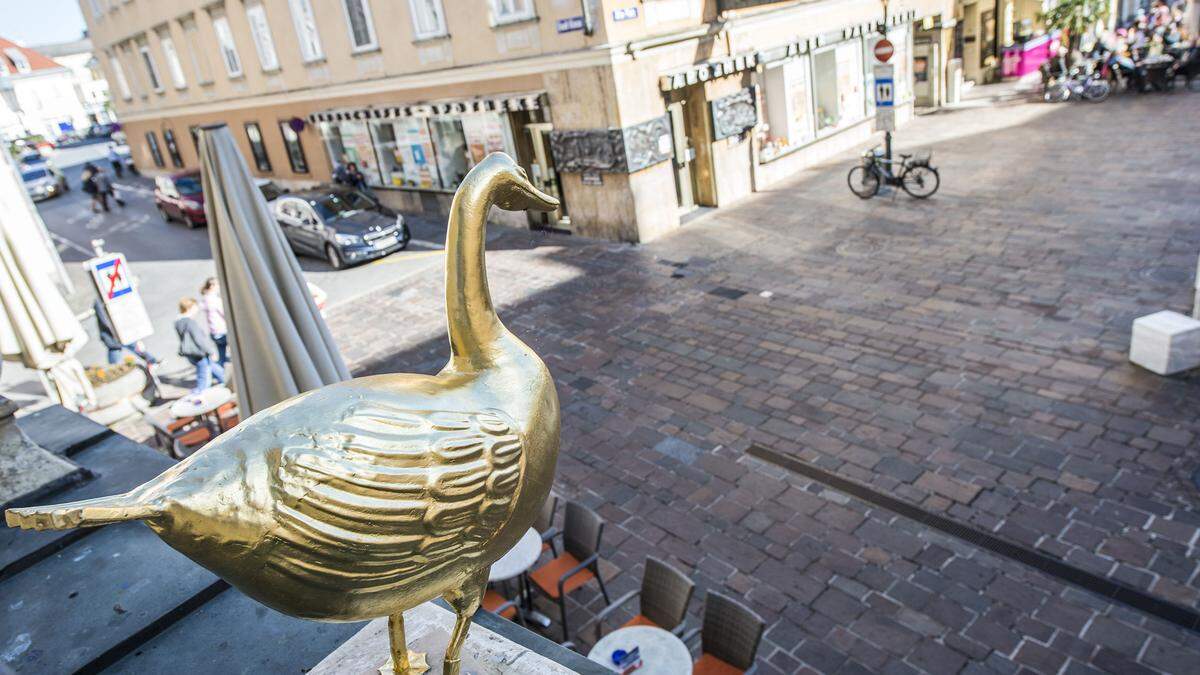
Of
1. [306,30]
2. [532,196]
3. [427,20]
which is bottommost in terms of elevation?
[532,196]

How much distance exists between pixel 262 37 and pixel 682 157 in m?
13.4

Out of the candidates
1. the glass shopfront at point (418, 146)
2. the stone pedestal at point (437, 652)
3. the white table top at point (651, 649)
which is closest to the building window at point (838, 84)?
the glass shopfront at point (418, 146)

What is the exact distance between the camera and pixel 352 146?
69.5 feet

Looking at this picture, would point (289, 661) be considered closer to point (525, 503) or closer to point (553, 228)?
point (525, 503)

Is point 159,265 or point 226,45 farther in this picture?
point 226,45

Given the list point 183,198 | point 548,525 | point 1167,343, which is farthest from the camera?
point 183,198

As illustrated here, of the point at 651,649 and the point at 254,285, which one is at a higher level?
the point at 254,285

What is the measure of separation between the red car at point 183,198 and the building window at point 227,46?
138 inches

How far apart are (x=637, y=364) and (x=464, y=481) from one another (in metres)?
7.80

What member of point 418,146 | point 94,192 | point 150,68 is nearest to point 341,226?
point 418,146

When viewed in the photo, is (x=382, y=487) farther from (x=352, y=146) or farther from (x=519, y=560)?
(x=352, y=146)

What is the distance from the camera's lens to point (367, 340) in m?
12.3

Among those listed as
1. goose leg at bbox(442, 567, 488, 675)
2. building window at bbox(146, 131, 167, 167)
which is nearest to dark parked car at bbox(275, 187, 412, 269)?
goose leg at bbox(442, 567, 488, 675)

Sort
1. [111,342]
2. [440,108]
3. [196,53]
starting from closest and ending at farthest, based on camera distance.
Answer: [111,342]
[440,108]
[196,53]
